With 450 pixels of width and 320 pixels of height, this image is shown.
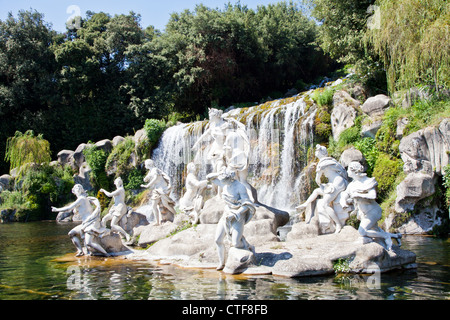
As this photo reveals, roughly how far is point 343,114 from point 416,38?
200 inches

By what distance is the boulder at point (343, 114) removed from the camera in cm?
1805

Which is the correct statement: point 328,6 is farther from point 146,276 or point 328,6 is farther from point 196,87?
point 146,276

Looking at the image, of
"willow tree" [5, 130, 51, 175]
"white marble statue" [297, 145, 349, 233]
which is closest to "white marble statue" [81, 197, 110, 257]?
"white marble statue" [297, 145, 349, 233]

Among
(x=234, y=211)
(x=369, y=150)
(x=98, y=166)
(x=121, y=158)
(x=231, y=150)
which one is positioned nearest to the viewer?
(x=234, y=211)

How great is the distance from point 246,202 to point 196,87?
24565mm

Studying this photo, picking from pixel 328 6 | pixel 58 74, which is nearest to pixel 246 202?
pixel 328 6

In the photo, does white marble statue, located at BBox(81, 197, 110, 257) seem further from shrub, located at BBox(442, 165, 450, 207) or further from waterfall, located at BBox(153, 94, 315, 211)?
shrub, located at BBox(442, 165, 450, 207)

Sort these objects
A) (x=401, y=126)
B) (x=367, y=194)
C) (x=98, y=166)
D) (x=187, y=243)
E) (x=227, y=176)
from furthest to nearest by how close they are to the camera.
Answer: (x=98, y=166), (x=401, y=126), (x=187, y=243), (x=227, y=176), (x=367, y=194)

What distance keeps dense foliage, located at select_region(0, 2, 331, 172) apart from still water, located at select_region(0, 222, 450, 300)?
72.4ft

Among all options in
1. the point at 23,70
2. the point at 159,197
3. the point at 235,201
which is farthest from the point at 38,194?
the point at 235,201

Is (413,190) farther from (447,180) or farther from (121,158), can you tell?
(121,158)

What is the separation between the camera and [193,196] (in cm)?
1268

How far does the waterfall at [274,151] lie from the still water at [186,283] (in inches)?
308

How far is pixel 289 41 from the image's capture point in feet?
113
